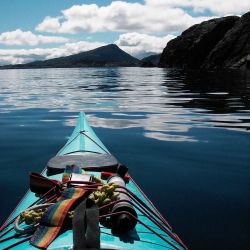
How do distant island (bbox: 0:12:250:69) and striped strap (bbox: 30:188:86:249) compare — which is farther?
distant island (bbox: 0:12:250:69)

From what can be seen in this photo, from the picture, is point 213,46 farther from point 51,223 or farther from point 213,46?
point 51,223

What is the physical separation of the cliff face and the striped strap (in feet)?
217

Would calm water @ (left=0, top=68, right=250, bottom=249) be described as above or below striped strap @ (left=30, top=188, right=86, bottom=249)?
below

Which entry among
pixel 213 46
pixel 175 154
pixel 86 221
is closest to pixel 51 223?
pixel 86 221

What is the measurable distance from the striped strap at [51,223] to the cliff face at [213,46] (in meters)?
66.2

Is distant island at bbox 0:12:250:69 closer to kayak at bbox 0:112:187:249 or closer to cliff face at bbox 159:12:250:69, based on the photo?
cliff face at bbox 159:12:250:69

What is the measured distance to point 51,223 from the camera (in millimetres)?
3248

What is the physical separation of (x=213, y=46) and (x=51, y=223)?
121265mm

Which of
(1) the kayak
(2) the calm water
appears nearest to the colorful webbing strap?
(1) the kayak

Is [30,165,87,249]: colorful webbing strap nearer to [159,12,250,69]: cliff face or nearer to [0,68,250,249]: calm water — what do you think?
[0,68,250,249]: calm water

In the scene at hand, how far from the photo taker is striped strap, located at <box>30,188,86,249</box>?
3120mm

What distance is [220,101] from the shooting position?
17656 mm

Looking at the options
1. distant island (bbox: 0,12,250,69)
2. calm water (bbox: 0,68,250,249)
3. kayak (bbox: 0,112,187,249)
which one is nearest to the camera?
kayak (bbox: 0,112,187,249)

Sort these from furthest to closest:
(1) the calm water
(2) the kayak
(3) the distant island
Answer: (3) the distant island
(1) the calm water
(2) the kayak
